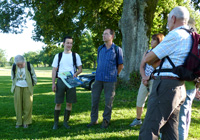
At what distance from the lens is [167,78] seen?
250cm

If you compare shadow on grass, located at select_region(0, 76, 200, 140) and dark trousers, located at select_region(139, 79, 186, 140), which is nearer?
dark trousers, located at select_region(139, 79, 186, 140)

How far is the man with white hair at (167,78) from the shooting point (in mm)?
2453

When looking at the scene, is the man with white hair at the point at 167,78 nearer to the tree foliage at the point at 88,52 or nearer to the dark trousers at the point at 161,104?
the dark trousers at the point at 161,104

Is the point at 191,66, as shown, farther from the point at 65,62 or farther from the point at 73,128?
the point at 73,128

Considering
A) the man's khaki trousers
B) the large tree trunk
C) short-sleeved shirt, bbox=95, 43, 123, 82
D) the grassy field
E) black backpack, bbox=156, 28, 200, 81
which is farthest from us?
the large tree trunk

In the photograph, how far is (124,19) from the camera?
10797mm


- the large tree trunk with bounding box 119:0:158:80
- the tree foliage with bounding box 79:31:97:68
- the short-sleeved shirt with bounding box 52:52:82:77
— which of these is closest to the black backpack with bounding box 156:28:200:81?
the short-sleeved shirt with bounding box 52:52:82:77

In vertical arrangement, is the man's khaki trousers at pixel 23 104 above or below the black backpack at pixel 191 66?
below

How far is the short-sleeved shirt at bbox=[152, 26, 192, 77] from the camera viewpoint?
2438 millimetres

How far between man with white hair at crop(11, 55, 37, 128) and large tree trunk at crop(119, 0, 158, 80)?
6112 millimetres

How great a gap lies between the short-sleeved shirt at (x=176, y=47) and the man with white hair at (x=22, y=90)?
4.22 meters

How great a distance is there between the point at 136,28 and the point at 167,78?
28.3 feet

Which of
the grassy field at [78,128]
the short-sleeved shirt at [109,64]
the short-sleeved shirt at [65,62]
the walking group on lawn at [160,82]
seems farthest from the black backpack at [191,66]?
the short-sleeved shirt at [65,62]

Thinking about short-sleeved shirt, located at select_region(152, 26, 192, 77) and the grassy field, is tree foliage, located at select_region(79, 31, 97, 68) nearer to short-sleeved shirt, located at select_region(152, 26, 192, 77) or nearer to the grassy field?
the grassy field
